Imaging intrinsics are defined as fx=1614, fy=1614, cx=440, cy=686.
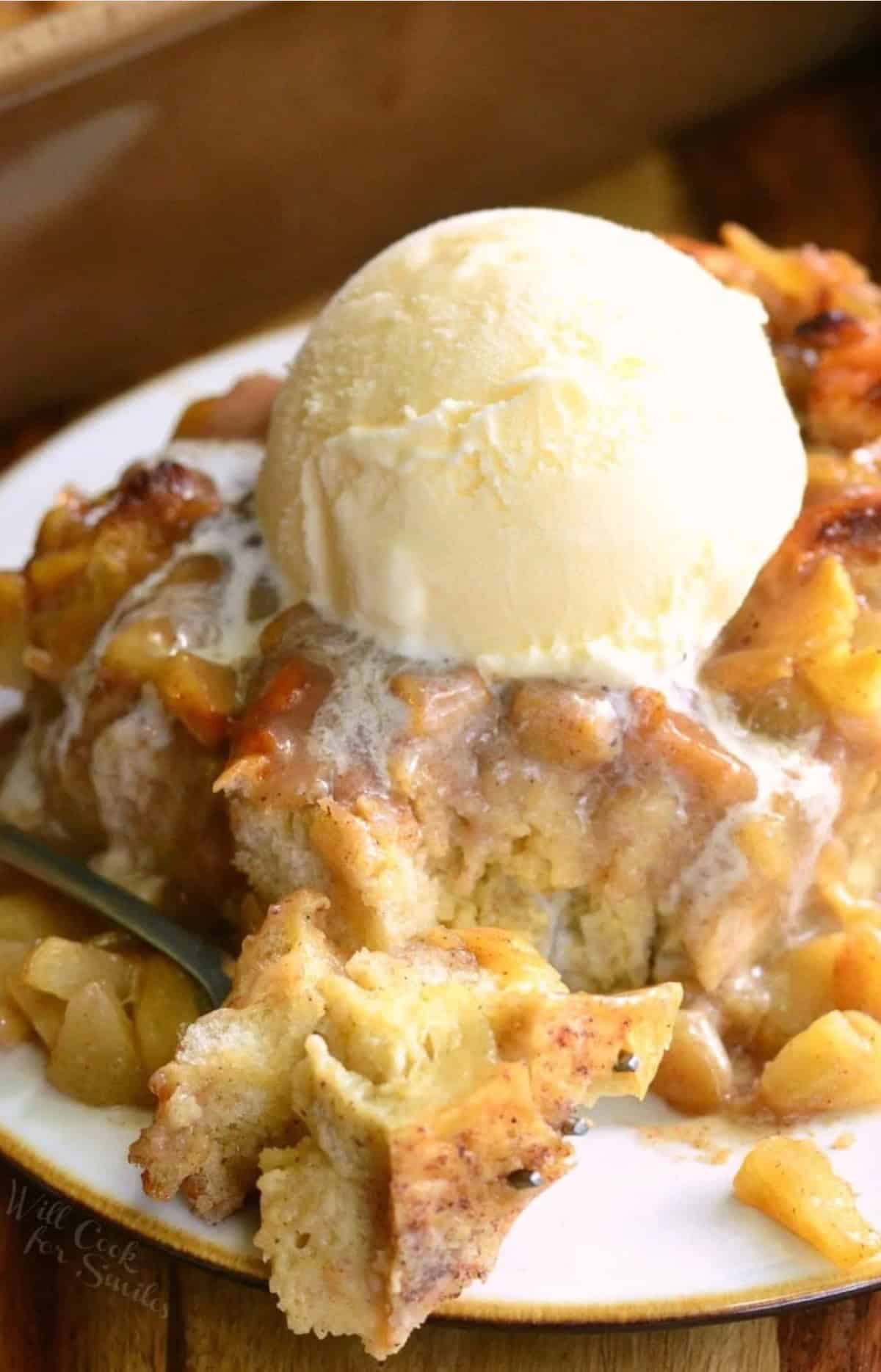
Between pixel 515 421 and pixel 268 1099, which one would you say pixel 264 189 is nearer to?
pixel 515 421

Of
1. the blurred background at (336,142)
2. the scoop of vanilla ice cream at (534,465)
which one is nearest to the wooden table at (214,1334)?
the scoop of vanilla ice cream at (534,465)

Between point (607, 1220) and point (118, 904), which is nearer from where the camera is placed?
point (607, 1220)

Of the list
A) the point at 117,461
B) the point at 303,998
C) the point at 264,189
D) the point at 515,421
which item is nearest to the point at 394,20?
the point at 264,189

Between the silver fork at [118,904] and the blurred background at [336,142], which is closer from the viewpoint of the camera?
the silver fork at [118,904]

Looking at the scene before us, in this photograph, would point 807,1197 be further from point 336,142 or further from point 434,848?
point 336,142

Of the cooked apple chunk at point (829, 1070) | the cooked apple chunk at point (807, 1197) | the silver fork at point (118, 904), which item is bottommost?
the cooked apple chunk at point (829, 1070)

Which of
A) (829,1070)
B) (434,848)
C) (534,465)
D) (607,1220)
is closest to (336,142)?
(534,465)

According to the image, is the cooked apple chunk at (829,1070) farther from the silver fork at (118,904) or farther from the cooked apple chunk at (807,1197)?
the silver fork at (118,904)
